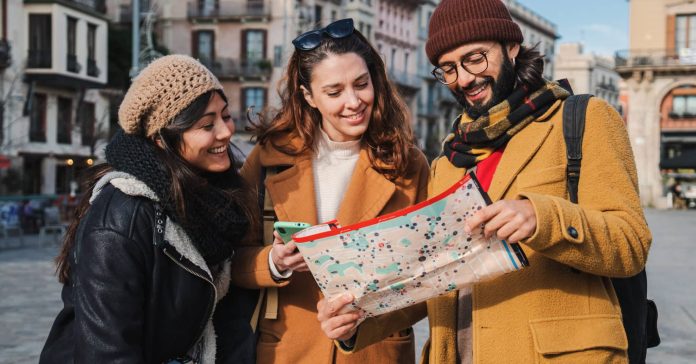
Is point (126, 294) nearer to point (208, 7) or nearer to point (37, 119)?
point (37, 119)

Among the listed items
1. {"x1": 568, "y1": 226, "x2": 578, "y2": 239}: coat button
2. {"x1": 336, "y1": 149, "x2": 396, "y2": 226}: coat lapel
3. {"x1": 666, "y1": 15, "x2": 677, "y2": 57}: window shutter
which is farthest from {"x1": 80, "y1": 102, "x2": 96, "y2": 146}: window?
{"x1": 568, "y1": 226, "x2": 578, "y2": 239}: coat button

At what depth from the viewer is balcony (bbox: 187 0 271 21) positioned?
48.7m

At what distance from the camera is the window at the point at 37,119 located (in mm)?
34500

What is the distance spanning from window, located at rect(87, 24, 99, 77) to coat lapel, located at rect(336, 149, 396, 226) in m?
35.7

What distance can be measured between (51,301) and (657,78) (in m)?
40.5

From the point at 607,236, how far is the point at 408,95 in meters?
59.8

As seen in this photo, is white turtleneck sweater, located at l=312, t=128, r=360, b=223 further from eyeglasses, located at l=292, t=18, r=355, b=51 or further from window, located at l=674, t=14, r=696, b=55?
window, located at l=674, t=14, r=696, b=55

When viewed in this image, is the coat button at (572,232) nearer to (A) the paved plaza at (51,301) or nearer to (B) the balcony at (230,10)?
(A) the paved plaza at (51,301)

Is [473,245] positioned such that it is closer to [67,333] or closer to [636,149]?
[67,333]

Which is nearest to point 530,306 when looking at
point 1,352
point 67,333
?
point 67,333

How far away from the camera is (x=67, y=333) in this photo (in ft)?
10.00

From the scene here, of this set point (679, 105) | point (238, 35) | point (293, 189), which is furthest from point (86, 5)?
point (293, 189)

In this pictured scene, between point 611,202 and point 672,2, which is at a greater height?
point 672,2

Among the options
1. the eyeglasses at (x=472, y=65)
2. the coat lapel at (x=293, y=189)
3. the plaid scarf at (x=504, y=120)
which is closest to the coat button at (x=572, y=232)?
the plaid scarf at (x=504, y=120)
